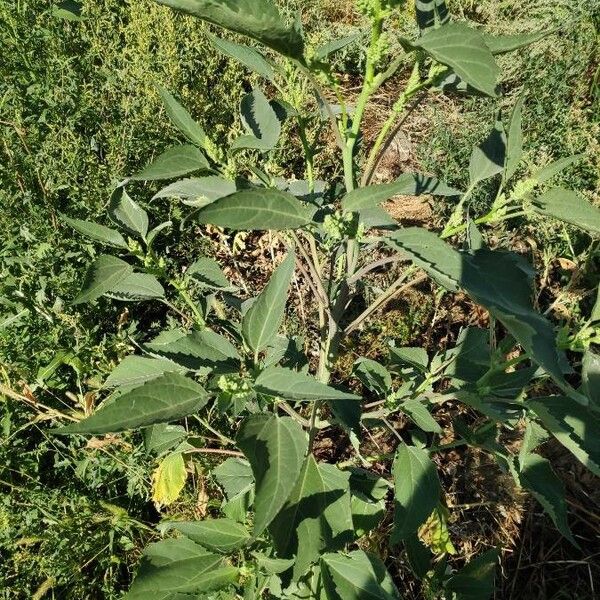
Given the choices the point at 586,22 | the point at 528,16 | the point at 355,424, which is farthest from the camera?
the point at 528,16

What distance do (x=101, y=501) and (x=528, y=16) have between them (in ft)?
13.5

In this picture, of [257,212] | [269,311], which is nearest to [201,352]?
[269,311]

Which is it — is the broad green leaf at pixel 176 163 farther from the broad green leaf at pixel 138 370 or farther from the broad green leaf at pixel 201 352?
the broad green leaf at pixel 138 370

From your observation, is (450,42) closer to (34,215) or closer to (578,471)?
(34,215)

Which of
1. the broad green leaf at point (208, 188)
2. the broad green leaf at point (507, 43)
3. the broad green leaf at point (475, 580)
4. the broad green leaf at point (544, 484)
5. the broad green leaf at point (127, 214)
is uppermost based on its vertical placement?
the broad green leaf at point (507, 43)

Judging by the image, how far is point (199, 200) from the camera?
48.3 inches

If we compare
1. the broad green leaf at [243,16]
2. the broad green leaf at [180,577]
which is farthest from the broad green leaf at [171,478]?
the broad green leaf at [243,16]

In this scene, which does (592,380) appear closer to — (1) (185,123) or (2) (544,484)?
(2) (544,484)

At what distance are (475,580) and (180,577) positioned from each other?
0.72m

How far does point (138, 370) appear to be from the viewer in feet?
4.21

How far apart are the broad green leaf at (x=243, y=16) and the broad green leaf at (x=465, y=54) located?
0.17 metres

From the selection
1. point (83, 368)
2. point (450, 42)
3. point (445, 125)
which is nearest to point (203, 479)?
point (83, 368)

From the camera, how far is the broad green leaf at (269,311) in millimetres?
1058

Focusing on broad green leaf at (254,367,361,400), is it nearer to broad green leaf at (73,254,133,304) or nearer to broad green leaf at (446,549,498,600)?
broad green leaf at (73,254,133,304)
